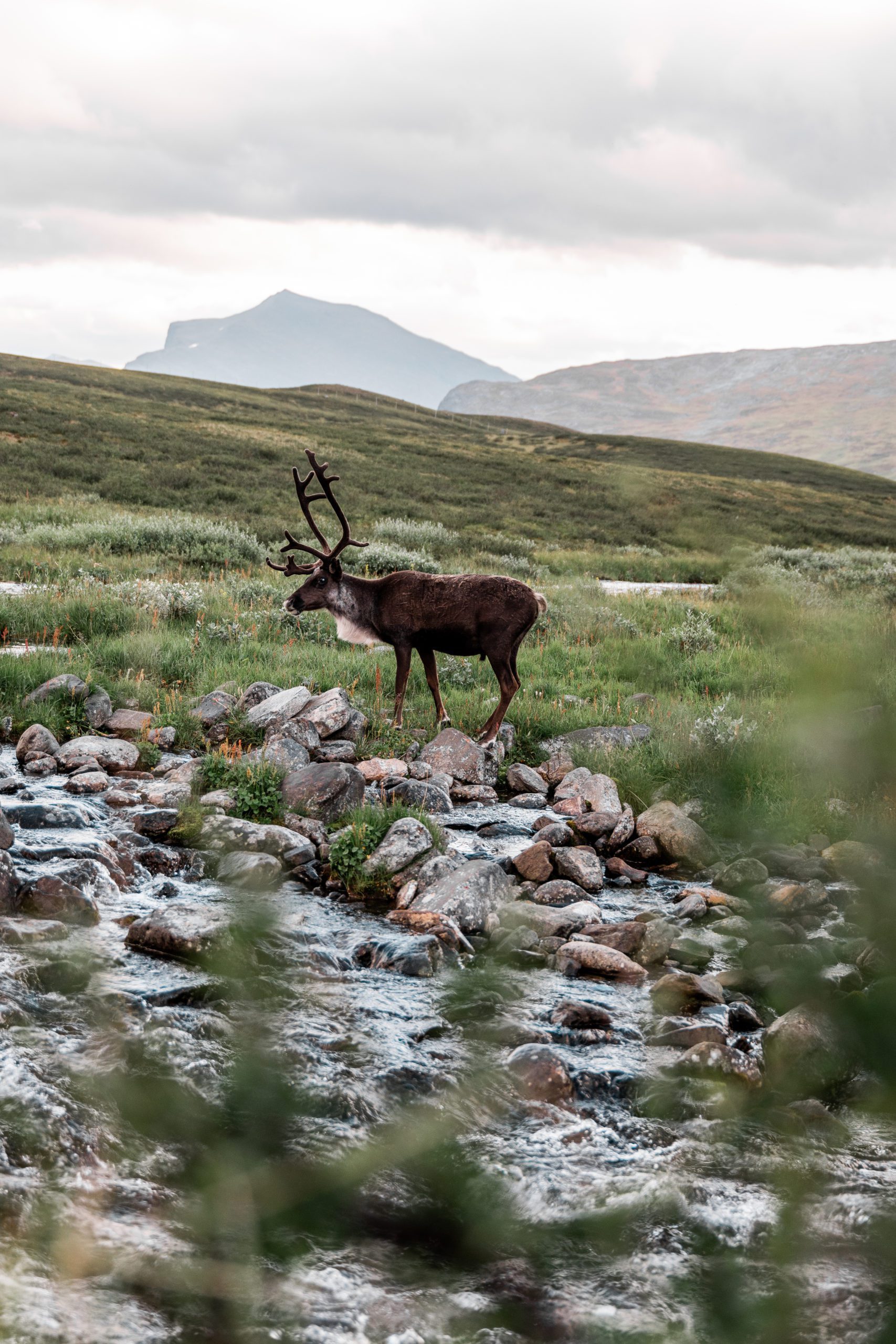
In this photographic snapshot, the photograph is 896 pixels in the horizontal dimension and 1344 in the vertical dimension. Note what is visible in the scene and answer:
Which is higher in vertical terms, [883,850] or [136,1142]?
[883,850]

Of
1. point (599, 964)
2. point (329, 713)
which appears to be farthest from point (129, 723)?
point (599, 964)

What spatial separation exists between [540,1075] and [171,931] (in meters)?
2.57

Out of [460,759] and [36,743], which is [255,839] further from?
[36,743]

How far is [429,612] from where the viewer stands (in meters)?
11.8

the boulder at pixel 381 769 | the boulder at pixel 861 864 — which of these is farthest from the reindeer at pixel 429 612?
the boulder at pixel 861 864

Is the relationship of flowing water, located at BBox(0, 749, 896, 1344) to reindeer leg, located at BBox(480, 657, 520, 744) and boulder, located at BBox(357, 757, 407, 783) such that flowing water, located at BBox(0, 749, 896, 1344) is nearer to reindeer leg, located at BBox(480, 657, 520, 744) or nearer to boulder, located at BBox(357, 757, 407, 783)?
boulder, located at BBox(357, 757, 407, 783)

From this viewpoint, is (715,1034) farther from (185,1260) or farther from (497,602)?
(497,602)

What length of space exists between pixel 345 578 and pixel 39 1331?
984cm

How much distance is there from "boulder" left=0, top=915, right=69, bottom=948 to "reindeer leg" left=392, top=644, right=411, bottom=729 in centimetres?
572

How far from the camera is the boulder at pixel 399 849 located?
27.0 ft

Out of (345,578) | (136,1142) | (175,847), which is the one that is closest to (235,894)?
(136,1142)

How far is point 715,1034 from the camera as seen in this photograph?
18.3 ft

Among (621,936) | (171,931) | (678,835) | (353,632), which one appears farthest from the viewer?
(353,632)

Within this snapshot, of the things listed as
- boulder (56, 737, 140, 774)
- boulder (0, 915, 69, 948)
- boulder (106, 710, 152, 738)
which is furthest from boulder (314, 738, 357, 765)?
boulder (0, 915, 69, 948)
